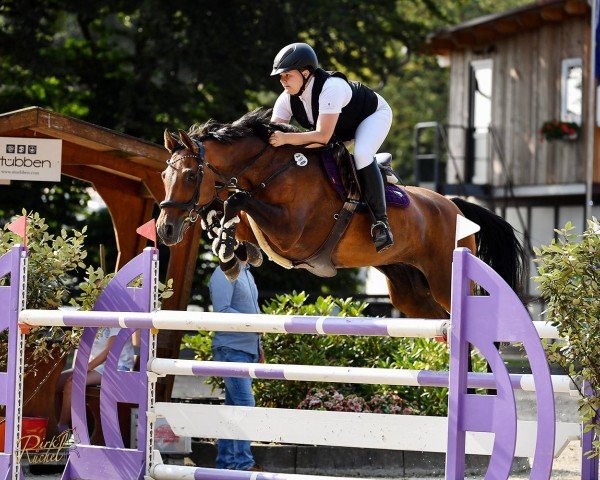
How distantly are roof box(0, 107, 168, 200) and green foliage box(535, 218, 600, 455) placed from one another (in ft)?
12.6

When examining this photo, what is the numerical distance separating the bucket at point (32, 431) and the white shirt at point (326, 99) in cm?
236

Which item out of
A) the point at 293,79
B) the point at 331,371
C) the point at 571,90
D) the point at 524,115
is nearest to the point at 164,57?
the point at 524,115

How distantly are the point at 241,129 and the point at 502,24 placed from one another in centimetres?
1592

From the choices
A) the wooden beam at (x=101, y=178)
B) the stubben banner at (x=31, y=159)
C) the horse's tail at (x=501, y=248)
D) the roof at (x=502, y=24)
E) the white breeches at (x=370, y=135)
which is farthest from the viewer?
the roof at (x=502, y=24)

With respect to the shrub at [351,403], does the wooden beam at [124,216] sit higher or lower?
higher

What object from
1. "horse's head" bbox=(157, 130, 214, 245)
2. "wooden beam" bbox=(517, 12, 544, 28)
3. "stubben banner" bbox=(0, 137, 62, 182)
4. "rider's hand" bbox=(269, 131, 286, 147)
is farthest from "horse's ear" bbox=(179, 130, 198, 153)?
"wooden beam" bbox=(517, 12, 544, 28)

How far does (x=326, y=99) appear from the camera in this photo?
6.36m

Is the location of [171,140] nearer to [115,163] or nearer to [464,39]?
[115,163]

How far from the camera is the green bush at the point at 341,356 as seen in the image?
8188mm

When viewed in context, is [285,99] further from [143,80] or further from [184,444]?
[143,80]

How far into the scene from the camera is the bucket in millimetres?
6153

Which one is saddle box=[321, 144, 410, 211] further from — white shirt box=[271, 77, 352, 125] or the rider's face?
the rider's face

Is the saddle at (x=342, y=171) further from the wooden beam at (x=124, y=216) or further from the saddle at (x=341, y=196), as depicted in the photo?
the wooden beam at (x=124, y=216)

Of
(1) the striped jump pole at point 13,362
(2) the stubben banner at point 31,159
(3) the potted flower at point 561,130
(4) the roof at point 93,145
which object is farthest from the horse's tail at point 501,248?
(3) the potted flower at point 561,130
